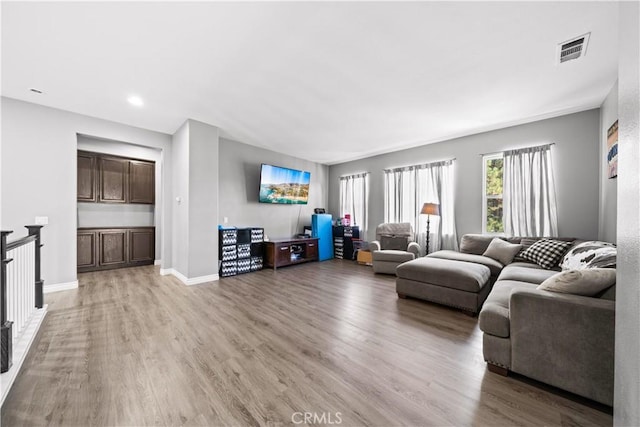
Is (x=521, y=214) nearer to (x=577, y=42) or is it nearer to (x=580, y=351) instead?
(x=577, y=42)

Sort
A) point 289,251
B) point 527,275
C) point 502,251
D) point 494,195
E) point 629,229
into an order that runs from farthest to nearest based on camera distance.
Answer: point 289,251
point 494,195
point 502,251
point 527,275
point 629,229

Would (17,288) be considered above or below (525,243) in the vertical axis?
below

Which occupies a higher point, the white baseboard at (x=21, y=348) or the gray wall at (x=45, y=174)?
the gray wall at (x=45, y=174)

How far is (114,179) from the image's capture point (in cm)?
461

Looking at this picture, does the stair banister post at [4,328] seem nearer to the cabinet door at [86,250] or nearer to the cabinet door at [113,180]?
the cabinet door at [86,250]

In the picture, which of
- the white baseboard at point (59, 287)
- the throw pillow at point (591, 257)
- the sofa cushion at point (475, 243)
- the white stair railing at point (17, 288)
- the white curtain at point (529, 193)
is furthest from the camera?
the sofa cushion at point (475, 243)

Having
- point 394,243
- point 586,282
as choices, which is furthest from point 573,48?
point 394,243

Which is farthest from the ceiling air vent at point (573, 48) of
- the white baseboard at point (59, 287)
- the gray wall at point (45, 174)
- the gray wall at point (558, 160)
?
the white baseboard at point (59, 287)

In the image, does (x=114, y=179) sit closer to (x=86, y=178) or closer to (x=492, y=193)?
(x=86, y=178)

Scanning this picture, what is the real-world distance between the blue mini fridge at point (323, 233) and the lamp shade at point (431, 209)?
240cm

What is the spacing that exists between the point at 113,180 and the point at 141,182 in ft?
1.47

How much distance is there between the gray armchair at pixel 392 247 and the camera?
438 cm

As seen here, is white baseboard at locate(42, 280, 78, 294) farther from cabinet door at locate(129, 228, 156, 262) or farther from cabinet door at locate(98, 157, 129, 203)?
cabinet door at locate(98, 157, 129, 203)

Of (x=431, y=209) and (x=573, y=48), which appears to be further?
(x=431, y=209)
